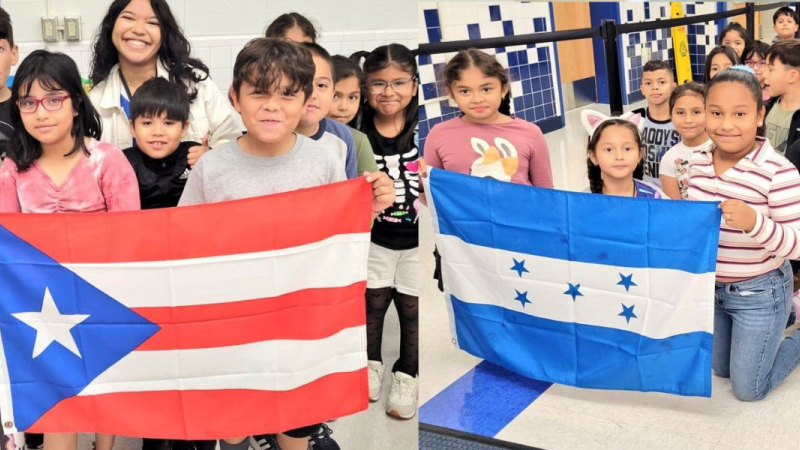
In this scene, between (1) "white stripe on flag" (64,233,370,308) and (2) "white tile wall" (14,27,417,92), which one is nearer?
(1) "white stripe on flag" (64,233,370,308)

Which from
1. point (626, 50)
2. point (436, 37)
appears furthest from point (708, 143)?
point (436, 37)

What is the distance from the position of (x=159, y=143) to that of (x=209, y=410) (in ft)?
2.27

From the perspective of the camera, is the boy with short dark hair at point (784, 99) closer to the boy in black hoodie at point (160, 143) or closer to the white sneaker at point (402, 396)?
the white sneaker at point (402, 396)

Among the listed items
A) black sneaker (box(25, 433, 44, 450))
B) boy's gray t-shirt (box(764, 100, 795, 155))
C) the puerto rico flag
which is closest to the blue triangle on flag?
the puerto rico flag

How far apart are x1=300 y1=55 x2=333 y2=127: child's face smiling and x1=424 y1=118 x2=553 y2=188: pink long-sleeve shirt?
40 cm

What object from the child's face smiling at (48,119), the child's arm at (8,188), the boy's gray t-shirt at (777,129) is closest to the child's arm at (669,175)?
the boy's gray t-shirt at (777,129)

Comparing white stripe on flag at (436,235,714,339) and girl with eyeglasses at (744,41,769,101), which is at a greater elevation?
girl with eyeglasses at (744,41,769,101)

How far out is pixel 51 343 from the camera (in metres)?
2.13

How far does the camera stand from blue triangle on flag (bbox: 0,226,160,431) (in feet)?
6.80

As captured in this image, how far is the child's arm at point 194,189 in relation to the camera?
2.09 metres

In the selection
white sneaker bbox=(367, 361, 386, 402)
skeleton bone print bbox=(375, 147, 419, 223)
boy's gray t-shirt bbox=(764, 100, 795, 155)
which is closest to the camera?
boy's gray t-shirt bbox=(764, 100, 795, 155)

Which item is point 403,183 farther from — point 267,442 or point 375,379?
point 267,442

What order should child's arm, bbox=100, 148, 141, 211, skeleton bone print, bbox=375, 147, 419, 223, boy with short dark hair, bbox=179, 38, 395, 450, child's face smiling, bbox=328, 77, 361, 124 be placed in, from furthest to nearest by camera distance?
skeleton bone print, bbox=375, 147, 419, 223, child's face smiling, bbox=328, 77, 361, 124, child's arm, bbox=100, 148, 141, 211, boy with short dark hair, bbox=179, 38, 395, 450

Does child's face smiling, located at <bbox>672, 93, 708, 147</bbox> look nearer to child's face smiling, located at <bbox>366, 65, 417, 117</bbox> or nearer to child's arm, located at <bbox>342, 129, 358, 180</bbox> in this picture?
child's face smiling, located at <bbox>366, 65, 417, 117</bbox>
